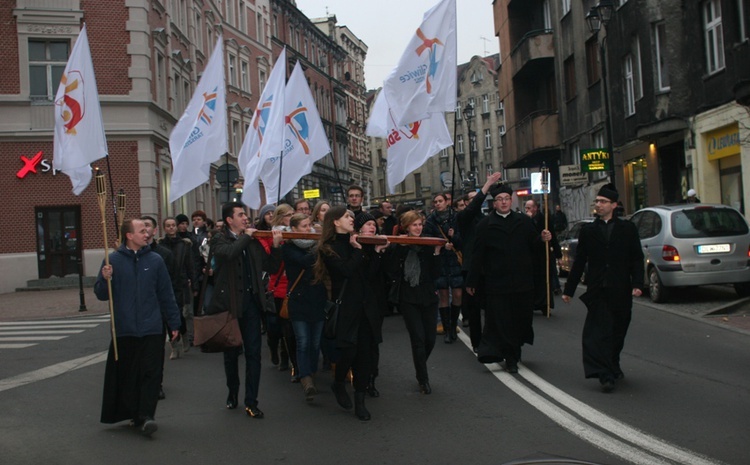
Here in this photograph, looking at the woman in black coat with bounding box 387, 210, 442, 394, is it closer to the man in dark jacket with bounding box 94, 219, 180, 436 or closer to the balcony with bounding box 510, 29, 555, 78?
the man in dark jacket with bounding box 94, 219, 180, 436

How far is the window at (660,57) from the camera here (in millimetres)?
22625

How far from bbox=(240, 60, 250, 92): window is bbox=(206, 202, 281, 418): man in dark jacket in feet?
134

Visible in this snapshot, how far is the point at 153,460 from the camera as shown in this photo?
5746mm

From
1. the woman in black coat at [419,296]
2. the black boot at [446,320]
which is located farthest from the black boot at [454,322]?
the woman in black coat at [419,296]

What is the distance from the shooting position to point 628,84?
2586 centimetres

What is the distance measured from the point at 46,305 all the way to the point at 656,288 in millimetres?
14335

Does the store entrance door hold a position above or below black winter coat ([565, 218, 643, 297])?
above

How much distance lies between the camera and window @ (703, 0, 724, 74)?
19703mm

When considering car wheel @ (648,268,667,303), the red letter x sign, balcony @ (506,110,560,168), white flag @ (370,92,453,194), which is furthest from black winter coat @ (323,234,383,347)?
balcony @ (506,110,560,168)

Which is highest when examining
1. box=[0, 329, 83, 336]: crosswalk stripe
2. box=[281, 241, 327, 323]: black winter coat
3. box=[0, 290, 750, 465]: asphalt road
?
box=[281, 241, 327, 323]: black winter coat

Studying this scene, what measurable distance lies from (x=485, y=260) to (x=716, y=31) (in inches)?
565

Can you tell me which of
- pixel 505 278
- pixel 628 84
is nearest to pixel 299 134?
pixel 505 278

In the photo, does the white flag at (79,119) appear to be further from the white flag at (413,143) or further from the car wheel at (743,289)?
the car wheel at (743,289)

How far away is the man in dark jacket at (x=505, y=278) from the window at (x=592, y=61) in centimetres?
2160
